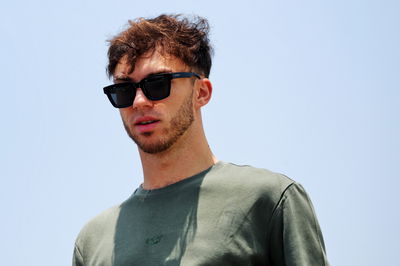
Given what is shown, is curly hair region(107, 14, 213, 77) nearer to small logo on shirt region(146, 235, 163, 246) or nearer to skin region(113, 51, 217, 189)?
skin region(113, 51, 217, 189)

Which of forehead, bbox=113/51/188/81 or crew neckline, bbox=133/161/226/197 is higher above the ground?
forehead, bbox=113/51/188/81

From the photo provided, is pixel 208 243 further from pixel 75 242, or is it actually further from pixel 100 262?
pixel 75 242

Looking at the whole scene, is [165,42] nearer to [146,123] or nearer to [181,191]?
[146,123]

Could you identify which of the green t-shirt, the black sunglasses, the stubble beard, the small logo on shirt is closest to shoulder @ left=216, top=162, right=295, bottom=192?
the green t-shirt

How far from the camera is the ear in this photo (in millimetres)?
5285

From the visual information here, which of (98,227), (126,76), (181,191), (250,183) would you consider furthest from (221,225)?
(126,76)

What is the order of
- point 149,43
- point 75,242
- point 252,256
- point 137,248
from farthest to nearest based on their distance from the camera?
point 75,242
point 149,43
point 137,248
point 252,256

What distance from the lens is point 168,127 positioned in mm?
5008

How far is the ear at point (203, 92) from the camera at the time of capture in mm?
5285

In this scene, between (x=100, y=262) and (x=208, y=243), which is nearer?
(x=208, y=243)

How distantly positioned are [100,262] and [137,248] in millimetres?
406

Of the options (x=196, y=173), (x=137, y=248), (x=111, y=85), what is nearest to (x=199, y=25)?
(x=111, y=85)

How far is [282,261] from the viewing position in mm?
4578

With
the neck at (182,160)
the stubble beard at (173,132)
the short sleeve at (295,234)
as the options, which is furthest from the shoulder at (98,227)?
the short sleeve at (295,234)
